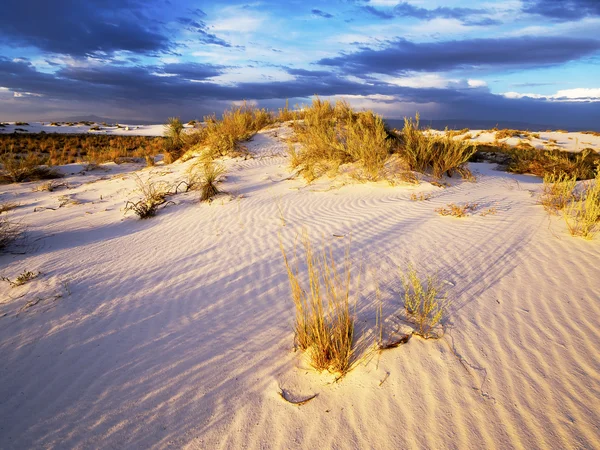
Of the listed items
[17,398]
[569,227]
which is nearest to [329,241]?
[569,227]

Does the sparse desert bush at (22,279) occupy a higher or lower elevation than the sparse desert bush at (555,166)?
lower

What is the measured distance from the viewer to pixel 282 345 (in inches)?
94.0

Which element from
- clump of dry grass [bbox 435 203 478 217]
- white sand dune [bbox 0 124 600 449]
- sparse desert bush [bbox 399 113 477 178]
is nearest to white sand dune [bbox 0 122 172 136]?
sparse desert bush [bbox 399 113 477 178]

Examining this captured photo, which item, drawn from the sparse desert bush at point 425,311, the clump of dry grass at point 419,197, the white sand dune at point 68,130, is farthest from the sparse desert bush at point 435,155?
the white sand dune at point 68,130

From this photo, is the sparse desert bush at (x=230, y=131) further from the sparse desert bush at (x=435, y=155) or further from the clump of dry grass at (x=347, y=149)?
the sparse desert bush at (x=435, y=155)

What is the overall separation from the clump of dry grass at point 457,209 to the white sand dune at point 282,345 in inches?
6.6

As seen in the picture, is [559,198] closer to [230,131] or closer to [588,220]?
[588,220]

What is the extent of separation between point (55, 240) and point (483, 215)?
679cm

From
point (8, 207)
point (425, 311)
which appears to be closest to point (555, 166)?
point (425, 311)

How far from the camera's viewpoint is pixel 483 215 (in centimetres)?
466

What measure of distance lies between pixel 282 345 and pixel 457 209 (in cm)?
364

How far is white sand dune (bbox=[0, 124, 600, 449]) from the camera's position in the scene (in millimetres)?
1744

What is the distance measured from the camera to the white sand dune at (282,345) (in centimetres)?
174

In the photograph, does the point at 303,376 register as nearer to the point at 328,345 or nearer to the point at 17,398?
the point at 328,345
